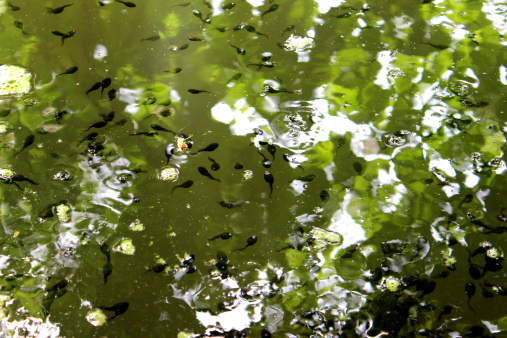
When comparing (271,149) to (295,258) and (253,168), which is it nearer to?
(253,168)

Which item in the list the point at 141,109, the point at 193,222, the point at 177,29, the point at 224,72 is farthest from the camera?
the point at 177,29

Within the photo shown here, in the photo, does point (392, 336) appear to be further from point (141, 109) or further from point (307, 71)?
point (141, 109)

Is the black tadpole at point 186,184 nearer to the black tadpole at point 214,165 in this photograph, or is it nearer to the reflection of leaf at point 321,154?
the black tadpole at point 214,165

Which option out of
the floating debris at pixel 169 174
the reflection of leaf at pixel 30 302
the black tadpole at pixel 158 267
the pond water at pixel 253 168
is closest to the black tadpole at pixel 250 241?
the pond water at pixel 253 168

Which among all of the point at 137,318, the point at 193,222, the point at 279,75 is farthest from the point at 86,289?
the point at 279,75

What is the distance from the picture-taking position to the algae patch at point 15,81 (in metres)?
1.89

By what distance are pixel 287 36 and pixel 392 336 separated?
1.47 meters

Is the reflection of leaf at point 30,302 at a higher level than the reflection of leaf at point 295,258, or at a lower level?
lower

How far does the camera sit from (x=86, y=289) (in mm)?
1475

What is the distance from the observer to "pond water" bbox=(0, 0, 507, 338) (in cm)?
146

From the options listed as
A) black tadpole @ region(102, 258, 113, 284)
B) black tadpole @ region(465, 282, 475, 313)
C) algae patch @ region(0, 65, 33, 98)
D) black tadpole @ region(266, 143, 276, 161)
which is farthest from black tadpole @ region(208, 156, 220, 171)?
black tadpole @ region(465, 282, 475, 313)

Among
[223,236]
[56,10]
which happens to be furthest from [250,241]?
[56,10]

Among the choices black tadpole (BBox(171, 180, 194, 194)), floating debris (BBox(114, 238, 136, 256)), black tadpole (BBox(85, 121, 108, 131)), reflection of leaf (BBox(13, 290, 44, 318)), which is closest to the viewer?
reflection of leaf (BBox(13, 290, 44, 318))

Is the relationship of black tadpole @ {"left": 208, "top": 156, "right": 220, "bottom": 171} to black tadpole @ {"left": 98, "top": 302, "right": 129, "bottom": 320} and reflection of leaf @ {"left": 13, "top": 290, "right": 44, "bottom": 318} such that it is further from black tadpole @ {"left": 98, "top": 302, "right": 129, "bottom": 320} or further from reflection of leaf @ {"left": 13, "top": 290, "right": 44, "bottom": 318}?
reflection of leaf @ {"left": 13, "top": 290, "right": 44, "bottom": 318}
